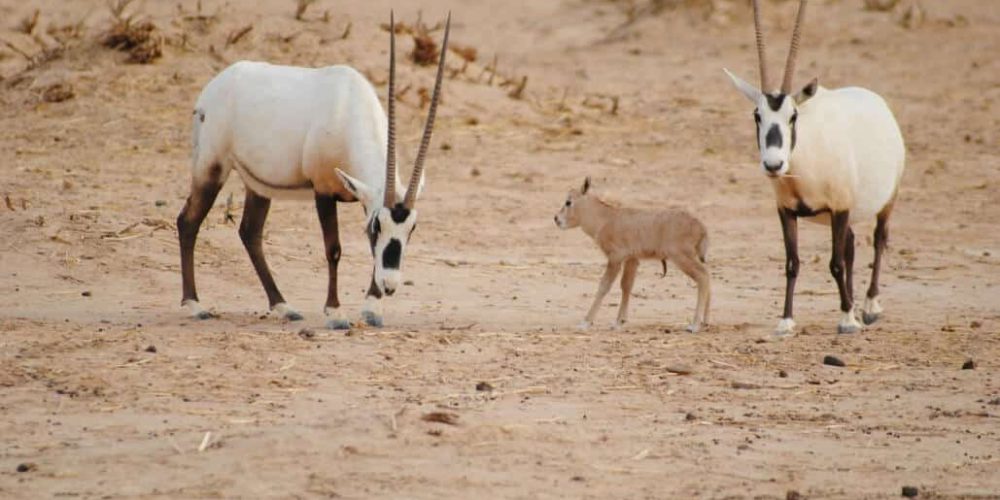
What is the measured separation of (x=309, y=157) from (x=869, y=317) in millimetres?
4014

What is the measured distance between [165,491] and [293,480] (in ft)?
1.69

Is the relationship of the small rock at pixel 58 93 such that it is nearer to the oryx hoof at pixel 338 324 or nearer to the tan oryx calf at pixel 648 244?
the tan oryx calf at pixel 648 244

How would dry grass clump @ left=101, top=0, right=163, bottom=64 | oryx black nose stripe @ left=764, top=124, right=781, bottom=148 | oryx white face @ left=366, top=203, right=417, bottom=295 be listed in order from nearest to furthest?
oryx white face @ left=366, top=203, right=417, bottom=295 < oryx black nose stripe @ left=764, top=124, right=781, bottom=148 < dry grass clump @ left=101, top=0, right=163, bottom=64

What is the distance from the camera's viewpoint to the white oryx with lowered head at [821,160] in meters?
10.9

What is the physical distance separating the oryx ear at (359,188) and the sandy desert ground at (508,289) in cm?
81

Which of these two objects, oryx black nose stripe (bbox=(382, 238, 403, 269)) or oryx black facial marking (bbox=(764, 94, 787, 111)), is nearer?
oryx black nose stripe (bbox=(382, 238, 403, 269))

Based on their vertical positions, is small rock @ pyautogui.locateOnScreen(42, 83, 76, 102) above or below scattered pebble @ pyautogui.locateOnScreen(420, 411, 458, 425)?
below

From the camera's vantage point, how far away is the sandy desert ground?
7.77 m

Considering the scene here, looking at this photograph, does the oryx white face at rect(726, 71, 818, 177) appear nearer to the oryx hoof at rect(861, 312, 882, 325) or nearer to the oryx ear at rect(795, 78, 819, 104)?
the oryx ear at rect(795, 78, 819, 104)

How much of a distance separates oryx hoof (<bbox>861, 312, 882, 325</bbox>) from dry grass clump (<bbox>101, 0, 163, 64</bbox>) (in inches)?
332

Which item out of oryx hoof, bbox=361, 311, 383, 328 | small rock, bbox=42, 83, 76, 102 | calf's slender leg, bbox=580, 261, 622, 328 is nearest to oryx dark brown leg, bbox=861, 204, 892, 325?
calf's slender leg, bbox=580, 261, 622, 328

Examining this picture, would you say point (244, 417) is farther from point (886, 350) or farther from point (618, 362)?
point (886, 350)

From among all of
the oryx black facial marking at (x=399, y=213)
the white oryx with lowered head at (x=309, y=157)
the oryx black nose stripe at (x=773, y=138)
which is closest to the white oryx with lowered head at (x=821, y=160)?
the oryx black nose stripe at (x=773, y=138)

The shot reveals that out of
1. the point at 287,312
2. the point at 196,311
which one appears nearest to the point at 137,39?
the point at 196,311
